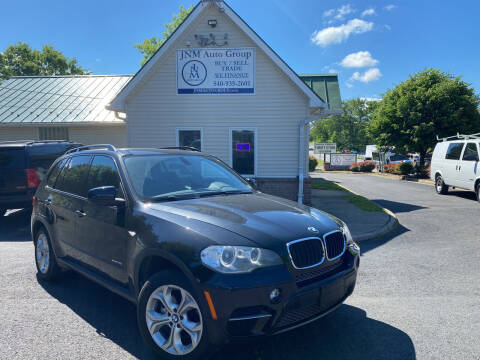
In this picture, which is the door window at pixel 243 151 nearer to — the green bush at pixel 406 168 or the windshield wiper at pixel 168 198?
the windshield wiper at pixel 168 198

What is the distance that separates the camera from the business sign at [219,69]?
11086mm

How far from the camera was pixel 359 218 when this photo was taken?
340 inches

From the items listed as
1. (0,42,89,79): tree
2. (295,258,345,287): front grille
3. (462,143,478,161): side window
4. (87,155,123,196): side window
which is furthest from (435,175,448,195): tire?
(0,42,89,79): tree

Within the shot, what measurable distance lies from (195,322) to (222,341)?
0.95 feet

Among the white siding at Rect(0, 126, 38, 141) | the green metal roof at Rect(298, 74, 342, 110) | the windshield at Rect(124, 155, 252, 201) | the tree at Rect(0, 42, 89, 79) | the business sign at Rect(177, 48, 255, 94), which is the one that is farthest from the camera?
the tree at Rect(0, 42, 89, 79)

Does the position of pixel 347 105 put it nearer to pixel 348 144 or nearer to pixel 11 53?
pixel 348 144

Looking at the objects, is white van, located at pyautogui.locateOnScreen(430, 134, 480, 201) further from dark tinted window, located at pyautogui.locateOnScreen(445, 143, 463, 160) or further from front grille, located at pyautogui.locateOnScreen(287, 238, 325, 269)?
front grille, located at pyautogui.locateOnScreen(287, 238, 325, 269)

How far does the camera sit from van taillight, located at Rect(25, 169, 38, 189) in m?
7.89

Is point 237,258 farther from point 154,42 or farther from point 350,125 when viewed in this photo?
point 350,125

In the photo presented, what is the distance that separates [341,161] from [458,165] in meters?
23.5

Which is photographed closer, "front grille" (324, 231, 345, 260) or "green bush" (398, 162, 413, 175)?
"front grille" (324, 231, 345, 260)

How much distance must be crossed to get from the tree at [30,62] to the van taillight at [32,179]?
135 feet

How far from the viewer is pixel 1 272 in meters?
5.10

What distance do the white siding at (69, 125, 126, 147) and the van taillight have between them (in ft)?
21.5
